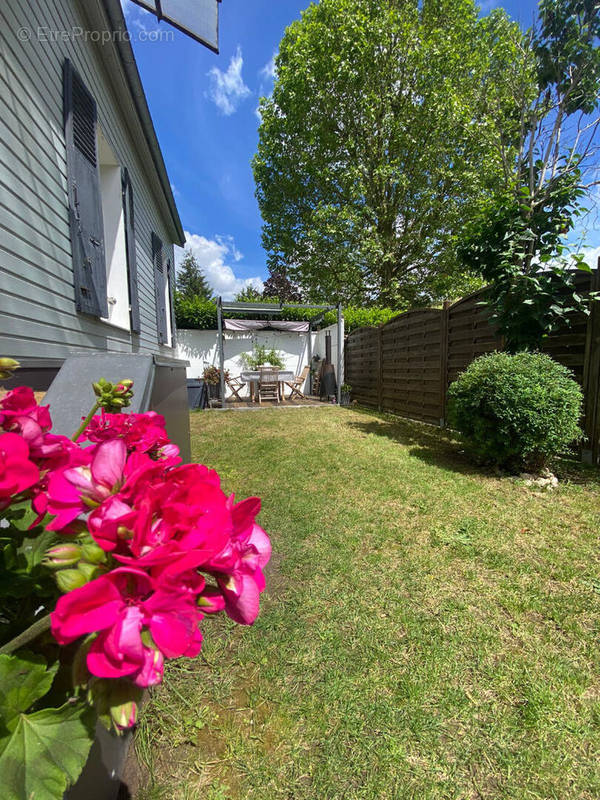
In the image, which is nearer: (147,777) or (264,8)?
(147,777)

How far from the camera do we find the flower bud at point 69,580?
1.06 feet

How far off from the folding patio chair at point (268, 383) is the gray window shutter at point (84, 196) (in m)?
5.92

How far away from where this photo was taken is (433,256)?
463 inches

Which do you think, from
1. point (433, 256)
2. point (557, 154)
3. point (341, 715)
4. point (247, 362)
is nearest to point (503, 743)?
point (341, 715)

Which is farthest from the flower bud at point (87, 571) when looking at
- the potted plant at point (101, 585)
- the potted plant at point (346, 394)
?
the potted plant at point (346, 394)

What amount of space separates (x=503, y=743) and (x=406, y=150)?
13378mm

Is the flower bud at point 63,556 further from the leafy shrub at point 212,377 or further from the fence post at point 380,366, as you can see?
the leafy shrub at point 212,377

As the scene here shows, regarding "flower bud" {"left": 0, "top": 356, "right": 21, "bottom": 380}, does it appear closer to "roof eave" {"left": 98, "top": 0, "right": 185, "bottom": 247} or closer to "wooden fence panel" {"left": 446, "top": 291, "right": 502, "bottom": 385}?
"roof eave" {"left": 98, "top": 0, "right": 185, "bottom": 247}

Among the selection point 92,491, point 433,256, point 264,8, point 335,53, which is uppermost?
point 264,8

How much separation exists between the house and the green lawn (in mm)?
1649

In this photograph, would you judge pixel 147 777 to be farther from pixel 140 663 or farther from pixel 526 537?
pixel 526 537

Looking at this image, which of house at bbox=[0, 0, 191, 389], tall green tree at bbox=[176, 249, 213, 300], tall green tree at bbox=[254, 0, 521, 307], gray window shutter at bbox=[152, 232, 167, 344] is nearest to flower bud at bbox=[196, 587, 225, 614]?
house at bbox=[0, 0, 191, 389]

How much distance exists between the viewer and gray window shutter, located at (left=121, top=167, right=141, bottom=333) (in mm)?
4414

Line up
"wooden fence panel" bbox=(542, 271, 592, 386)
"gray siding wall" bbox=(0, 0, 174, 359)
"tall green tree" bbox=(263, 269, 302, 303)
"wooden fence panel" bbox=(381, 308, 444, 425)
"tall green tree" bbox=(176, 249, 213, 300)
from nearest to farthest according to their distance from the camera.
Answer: "gray siding wall" bbox=(0, 0, 174, 359) < "wooden fence panel" bbox=(542, 271, 592, 386) < "wooden fence panel" bbox=(381, 308, 444, 425) < "tall green tree" bbox=(263, 269, 302, 303) < "tall green tree" bbox=(176, 249, 213, 300)
